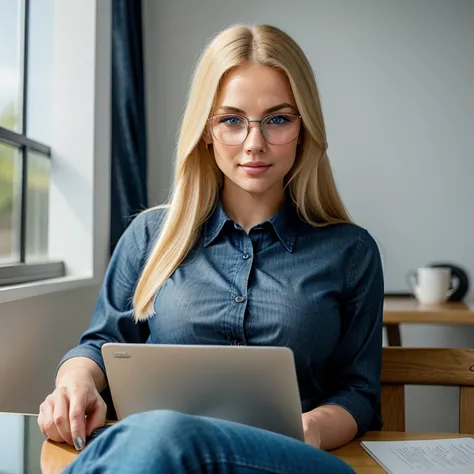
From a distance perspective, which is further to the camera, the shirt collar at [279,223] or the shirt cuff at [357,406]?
the shirt collar at [279,223]

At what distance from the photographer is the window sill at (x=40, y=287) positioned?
1.42 m

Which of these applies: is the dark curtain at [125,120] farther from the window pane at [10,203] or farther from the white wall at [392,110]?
the window pane at [10,203]

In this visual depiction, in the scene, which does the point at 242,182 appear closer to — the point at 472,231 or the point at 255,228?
the point at 255,228

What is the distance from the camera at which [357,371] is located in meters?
1.25

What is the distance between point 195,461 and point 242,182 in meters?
0.68

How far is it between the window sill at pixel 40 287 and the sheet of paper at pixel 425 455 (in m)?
0.74

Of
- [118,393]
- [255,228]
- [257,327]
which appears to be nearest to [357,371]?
[257,327]

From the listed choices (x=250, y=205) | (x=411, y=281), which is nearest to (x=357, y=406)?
(x=250, y=205)

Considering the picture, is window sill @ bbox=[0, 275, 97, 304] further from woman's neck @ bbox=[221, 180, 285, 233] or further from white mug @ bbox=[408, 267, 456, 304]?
white mug @ bbox=[408, 267, 456, 304]

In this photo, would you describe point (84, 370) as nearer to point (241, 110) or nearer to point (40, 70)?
point (241, 110)

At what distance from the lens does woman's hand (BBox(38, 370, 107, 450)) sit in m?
0.99

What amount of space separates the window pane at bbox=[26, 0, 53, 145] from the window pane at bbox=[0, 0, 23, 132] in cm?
6

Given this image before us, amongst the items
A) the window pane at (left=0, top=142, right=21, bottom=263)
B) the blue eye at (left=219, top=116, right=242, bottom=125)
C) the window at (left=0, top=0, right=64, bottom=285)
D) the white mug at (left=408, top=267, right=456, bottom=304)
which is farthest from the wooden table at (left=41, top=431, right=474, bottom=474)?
the white mug at (left=408, top=267, right=456, bottom=304)

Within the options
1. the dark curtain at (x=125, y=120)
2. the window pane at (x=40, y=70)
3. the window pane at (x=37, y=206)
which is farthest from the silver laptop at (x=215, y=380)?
the dark curtain at (x=125, y=120)
